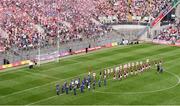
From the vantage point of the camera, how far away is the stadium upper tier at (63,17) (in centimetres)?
5938

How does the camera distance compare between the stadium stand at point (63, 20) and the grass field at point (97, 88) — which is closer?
the grass field at point (97, 88)

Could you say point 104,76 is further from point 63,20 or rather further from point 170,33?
point 170,33

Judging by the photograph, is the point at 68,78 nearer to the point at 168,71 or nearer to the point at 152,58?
the point at 168,71

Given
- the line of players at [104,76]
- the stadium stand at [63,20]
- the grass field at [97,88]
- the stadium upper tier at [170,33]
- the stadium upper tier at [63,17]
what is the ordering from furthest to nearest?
1. the stadium upper tier at [170,33]
2. the stadium upper tier at [63,17]
3. the stadium stand at [63,20]
4. the line of players at [104,76]
5. the grass field at [97,88]

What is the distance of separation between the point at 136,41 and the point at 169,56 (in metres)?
12.8

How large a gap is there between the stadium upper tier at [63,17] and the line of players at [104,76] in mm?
16321

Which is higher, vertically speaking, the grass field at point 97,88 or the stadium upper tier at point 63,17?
the stadium upper tier at point 63,17

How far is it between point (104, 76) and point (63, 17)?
29.6m

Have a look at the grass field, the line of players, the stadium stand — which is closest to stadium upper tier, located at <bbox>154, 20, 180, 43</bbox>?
the stadium stand

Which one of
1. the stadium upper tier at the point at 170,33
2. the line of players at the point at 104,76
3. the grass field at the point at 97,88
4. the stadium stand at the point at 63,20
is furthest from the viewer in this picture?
the stadium upper tier at the point at 170,33

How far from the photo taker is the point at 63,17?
230 ft

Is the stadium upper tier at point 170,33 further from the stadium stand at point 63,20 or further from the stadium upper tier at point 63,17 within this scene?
the stadium upper tier at point 63,17

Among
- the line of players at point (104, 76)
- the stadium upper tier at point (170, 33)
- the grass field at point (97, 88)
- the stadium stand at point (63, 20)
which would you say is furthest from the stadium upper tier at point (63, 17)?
the line of players at point (104, 76)

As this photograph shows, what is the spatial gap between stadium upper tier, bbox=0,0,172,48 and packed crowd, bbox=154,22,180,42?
4.43 metres
